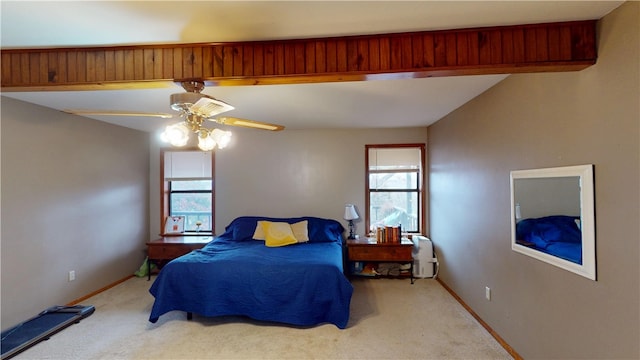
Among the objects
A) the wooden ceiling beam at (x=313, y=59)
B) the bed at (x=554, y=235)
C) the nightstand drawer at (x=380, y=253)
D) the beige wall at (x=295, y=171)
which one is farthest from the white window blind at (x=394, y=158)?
the wooden ceiling beam at (x=313, y=59)

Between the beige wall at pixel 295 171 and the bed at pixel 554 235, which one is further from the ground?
the beige wall at pixel 295 171

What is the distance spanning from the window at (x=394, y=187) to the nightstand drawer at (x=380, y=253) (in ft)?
1.98

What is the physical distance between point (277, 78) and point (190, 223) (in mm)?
3888

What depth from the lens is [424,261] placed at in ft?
13.9

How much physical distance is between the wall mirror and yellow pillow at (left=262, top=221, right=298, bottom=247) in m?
2.63

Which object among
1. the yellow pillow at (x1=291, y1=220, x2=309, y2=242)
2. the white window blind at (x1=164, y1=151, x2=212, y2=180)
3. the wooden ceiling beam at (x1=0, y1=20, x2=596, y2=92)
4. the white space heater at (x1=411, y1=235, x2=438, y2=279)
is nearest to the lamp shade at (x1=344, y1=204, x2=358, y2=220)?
the yellow pillow at (x1=291, y1=220, x2=309, y2=242)

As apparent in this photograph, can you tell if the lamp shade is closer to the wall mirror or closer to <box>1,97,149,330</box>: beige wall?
the wall mirror

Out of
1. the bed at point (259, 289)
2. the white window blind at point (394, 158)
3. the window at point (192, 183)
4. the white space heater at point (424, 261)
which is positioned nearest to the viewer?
the bed at point (259, 289)

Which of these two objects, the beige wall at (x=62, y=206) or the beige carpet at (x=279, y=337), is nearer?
the beige carpet at (x=279, y=337)

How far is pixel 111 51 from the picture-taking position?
6.05 feet

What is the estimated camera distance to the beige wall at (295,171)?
462cm

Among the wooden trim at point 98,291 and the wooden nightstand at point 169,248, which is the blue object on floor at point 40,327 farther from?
the wooden nightstand at point 169,248

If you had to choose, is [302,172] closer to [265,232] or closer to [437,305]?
[265,232]

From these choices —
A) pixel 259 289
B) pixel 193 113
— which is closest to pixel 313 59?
pixel 193 113
